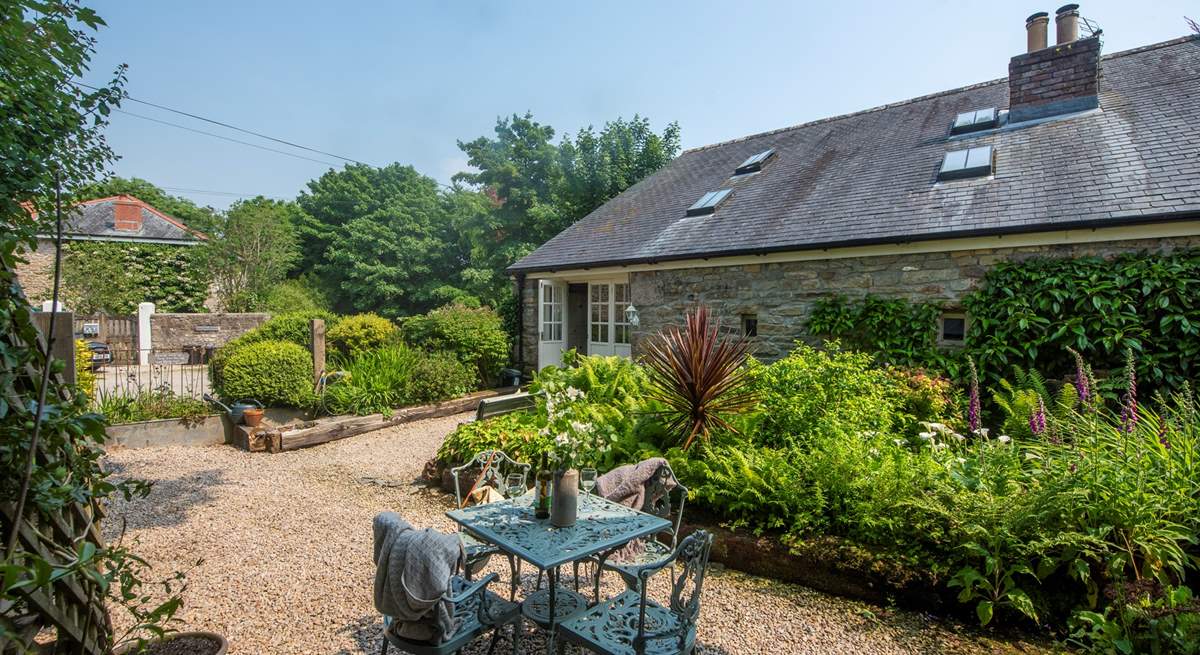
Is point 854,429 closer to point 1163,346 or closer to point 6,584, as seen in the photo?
point 1163,346

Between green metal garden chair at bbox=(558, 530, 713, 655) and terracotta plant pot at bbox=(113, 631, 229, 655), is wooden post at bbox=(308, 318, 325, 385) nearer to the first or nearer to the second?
terracotta plant pot at bbox=(113, 631, 229, 655)

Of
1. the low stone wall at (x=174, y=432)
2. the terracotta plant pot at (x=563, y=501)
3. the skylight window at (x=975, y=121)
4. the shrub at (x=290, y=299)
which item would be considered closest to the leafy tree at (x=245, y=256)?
the shrub at (x=290, y=299)

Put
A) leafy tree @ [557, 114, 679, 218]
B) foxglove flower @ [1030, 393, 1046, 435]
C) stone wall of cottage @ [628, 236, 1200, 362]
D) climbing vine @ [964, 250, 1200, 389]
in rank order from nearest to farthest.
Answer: foxglove flower @ [1030, 393, 1046, 435]
climbing vine @ [964, 250, 1200, 389]
stone wall of cottage @ [628, 236, 1200, 362]
leafy tree @ [557, 114, 679, 218]

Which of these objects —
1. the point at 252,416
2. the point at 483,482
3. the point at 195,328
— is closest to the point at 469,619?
the point at 483,482

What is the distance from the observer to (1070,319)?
20.0 ft

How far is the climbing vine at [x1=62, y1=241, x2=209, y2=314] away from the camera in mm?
16797

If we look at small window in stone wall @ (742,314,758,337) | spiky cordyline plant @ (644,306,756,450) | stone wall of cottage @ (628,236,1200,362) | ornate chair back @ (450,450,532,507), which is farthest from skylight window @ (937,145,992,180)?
ornate chair back @ (450,450,532,507)

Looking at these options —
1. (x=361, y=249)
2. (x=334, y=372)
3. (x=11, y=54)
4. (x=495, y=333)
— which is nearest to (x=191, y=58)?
(x=334, y=372)

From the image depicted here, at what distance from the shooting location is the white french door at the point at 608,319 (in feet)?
36.7

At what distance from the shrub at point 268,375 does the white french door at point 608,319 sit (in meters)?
5.53

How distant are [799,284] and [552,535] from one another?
20.7 ft

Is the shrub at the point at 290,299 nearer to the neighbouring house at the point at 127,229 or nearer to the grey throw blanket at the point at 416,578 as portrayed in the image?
the neighbouring house at the point at 127,229

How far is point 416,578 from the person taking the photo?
249 cm

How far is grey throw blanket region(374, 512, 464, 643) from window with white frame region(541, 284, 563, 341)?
376 inches
